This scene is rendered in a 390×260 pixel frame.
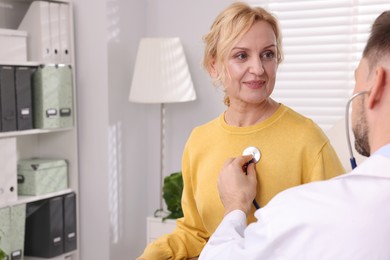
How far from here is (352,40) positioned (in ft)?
11.5

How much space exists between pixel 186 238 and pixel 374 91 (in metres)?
0.73

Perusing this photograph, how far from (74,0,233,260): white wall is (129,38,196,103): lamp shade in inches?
7.6

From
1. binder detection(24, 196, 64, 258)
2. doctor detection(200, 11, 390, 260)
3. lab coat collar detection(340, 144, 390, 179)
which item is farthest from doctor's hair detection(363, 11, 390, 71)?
binder detection(24, 196, 64, 258)

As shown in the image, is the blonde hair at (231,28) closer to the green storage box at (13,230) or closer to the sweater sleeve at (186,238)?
the sweater sleeve at (186,238)

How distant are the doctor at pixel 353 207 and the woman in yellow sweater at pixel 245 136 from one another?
1.19 ft

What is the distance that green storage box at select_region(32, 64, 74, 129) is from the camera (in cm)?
354

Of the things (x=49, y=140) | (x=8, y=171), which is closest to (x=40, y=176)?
(x=8, y=171)

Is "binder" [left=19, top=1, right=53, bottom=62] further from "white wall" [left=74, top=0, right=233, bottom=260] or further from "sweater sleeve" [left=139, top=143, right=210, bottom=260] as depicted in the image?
"sweater sleeve" [left=139, top=143, right=210, bottom=260]

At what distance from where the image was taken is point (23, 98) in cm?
345

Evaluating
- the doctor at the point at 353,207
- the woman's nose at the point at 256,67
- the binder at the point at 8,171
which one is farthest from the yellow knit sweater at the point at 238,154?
the binder at the point at 8,171

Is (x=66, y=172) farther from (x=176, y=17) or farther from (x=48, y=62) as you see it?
(x=176, y=17)

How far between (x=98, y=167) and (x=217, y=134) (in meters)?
2.22

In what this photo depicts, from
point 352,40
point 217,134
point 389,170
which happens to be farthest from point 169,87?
point 389,170

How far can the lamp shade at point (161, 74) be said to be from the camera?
359 cm
